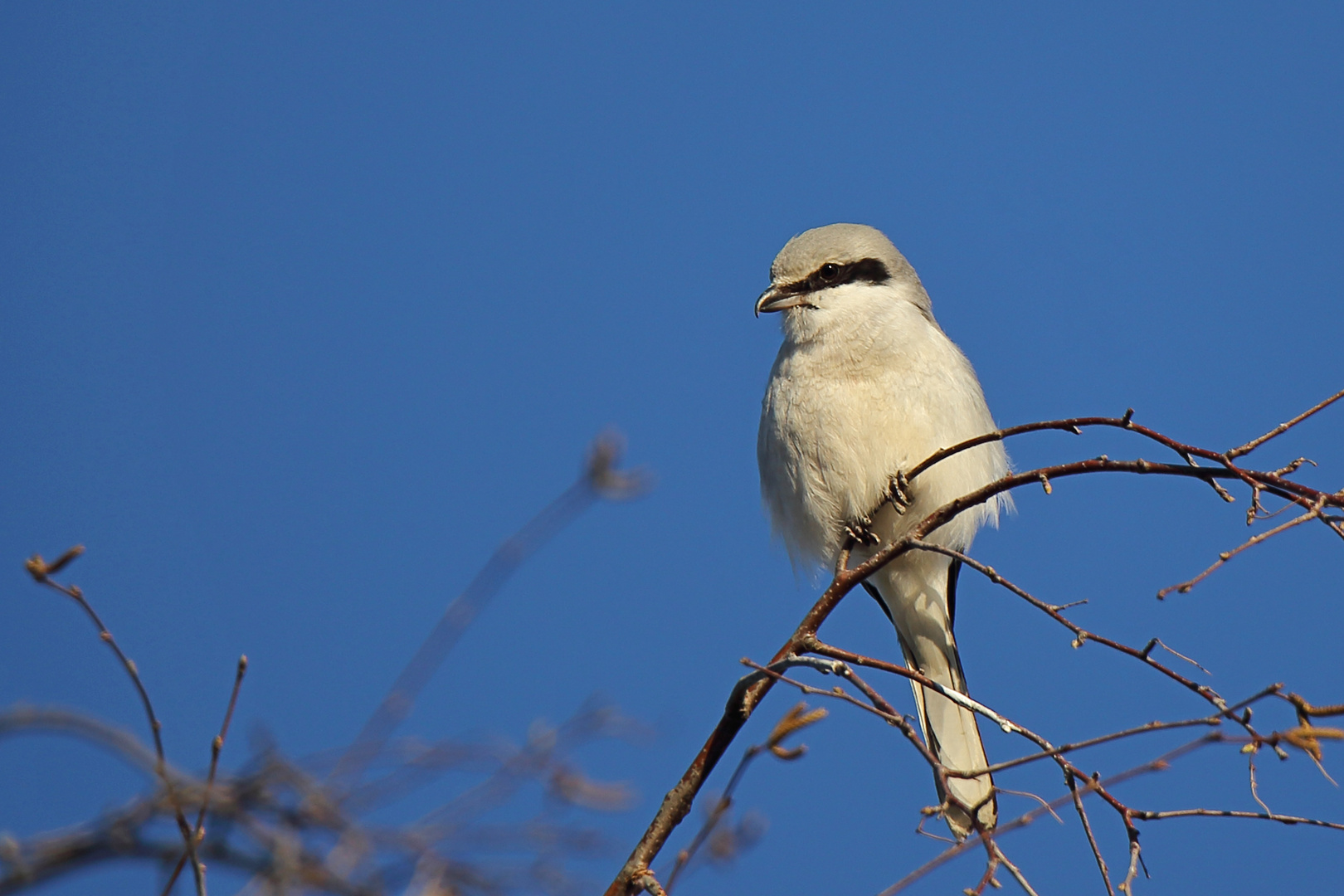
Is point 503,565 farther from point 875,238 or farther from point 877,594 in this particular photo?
point 875,238

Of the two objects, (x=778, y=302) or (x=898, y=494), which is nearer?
(x=898, y=494)

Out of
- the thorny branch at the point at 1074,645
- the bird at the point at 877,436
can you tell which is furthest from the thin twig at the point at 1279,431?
the bird at the point at 877,436

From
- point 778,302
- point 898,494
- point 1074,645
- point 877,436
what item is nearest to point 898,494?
point 898,494

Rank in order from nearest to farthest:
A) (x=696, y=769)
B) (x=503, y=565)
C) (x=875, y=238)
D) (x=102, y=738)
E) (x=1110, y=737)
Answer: (x=102, y=738), (x=1110, y=737), (x=503, y=565), (x=696, y=769), (x=875, y=238)

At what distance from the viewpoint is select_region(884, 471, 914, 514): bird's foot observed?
3738mm

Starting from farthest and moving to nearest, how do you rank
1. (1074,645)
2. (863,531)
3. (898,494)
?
(863,531), (898,494), (1074,645)

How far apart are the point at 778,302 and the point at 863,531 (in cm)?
98

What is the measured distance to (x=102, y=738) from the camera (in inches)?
41.6

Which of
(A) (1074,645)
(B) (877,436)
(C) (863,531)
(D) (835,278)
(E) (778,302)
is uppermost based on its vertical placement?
(D) (835,278)

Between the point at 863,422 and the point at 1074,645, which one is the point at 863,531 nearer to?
the point at 863,422

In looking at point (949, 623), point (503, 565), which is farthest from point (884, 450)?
point (503, 565)

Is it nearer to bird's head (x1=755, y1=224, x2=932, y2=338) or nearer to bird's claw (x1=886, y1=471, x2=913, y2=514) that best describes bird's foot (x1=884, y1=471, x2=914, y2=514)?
bird's claw (x1=886, y1=471, x2=913, y2=514)

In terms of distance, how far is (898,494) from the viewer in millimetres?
3795

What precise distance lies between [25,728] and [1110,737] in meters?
1.44
